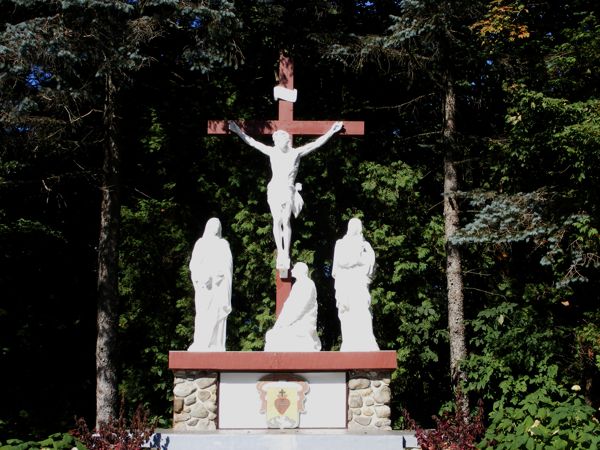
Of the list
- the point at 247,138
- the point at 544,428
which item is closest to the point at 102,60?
the point at 247,138

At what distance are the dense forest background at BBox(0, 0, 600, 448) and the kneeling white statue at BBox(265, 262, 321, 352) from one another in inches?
109

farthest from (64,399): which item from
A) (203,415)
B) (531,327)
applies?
(531,327)

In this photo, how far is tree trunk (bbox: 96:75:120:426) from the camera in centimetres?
1100

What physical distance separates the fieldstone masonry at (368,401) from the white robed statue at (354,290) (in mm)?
335

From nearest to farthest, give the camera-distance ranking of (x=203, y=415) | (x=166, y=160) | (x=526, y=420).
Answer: (x=526, y=420)
(x=203, y=415)
(x=166, y=160)

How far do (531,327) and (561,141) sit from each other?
9.02 feet

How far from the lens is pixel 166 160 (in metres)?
13.2

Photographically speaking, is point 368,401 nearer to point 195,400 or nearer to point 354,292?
point 354,292

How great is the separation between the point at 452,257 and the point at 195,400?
14.7 feet

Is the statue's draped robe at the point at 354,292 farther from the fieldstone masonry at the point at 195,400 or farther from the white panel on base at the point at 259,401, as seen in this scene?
the fieldstone masonry at the point at 195,400

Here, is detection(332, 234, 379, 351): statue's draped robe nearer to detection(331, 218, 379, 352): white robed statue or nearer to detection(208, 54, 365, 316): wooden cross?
detection(331, 218, 379, 352): white robed statue

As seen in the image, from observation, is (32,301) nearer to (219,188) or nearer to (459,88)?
(219,188)

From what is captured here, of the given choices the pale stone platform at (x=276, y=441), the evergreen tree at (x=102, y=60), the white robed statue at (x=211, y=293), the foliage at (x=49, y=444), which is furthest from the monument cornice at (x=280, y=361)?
the evergreen tree at (x=102, y=60)

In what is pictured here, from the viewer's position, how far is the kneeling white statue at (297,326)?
8.99 m
